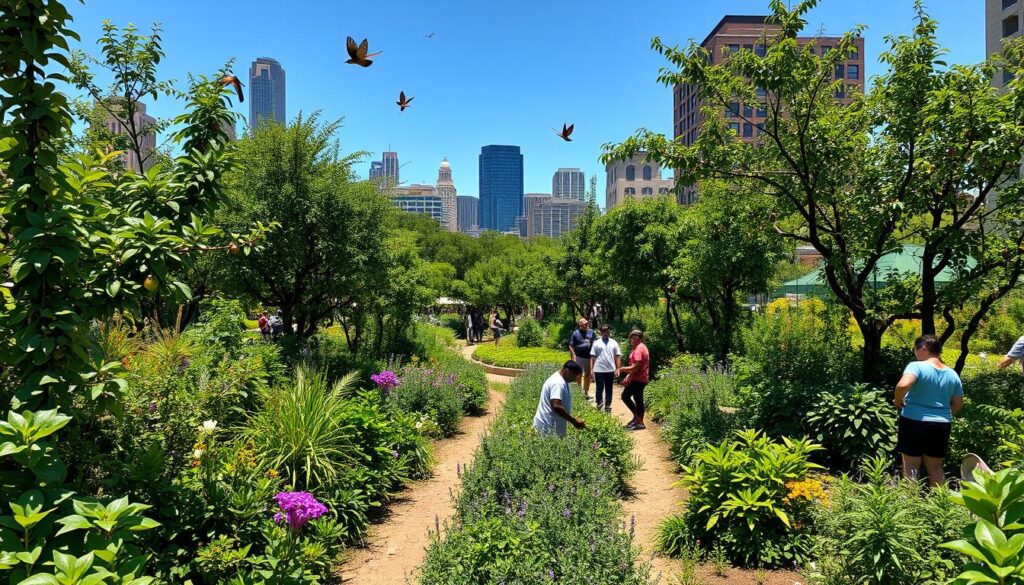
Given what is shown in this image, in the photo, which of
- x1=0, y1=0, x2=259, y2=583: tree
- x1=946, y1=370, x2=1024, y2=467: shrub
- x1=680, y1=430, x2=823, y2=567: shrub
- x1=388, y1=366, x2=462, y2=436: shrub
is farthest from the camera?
x1=388, y1=366, x2=462, y2=436: shrub

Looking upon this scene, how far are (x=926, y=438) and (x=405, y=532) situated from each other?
4.59 meters

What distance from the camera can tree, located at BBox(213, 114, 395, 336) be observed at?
879cm

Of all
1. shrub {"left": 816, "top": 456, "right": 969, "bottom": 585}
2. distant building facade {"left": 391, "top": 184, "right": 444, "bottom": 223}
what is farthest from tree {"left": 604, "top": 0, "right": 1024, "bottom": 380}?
distant building facade {"left": 391, "top": 184, "right": 444, "bottom": 223}

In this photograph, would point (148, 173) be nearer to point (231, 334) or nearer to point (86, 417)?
point (86, 417)

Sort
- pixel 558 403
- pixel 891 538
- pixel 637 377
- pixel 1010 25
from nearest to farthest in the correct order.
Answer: pixel 891 538, pixel 558 403, pixel 637 377, pixel 1010 25

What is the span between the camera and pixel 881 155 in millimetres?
6324

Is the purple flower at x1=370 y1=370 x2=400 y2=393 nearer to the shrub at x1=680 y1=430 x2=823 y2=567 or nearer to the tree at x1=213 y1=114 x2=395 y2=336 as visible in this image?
the tree at x1=213 y1=114 x2=395 y2=336

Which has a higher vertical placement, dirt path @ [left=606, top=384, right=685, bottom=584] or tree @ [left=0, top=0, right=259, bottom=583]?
tree @ [left=0, top=0, right=259, bottom=583]

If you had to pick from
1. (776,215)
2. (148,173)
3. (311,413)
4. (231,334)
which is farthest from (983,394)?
(231,334)

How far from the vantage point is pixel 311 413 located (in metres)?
5.20

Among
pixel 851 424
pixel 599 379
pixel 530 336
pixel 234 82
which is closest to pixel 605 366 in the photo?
pixel 599 379

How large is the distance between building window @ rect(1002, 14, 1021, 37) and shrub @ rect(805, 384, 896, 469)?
47344 millimetres

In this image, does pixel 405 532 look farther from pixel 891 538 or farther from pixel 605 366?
pixel 605 366

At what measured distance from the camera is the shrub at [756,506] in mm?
3932
